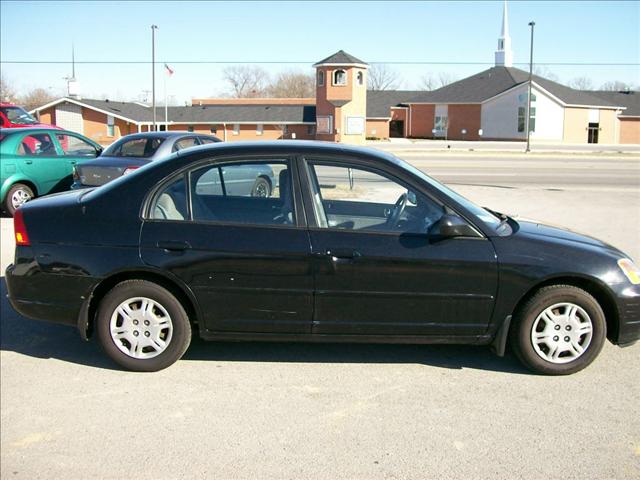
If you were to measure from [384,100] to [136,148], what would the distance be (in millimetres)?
63342

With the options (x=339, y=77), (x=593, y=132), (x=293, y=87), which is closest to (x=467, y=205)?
(x=593, y=132)

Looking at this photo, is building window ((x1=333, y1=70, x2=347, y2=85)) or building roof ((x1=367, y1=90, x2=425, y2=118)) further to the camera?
building roof ((x1=367, y1=90, x2=425, y2=118))

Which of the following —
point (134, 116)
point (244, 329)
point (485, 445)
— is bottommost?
point (485, 445)

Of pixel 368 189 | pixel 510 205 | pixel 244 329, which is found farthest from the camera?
pixel 510 205

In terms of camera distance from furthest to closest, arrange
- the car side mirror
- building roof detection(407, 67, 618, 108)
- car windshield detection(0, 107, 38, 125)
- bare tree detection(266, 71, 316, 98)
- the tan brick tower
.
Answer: bare tree detection(266, 71, 316, 98), building roof detection(407, 67, 618, 108), the tan brick tower, car windshield detection(0, 107, 38, 125), the car side mirror

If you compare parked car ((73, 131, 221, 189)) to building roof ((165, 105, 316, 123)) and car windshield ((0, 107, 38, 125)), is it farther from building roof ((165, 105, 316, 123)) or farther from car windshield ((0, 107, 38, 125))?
building roof ((165, 105, 316, 123))

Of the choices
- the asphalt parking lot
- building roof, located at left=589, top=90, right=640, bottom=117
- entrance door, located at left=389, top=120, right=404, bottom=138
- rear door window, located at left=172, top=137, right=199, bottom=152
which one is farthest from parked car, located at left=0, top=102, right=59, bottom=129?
entrance door, located at left=389, top=120, right=404, bottom=138

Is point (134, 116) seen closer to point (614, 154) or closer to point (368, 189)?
point (614, 154)

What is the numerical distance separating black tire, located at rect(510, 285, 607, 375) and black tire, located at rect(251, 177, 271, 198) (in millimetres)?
2017

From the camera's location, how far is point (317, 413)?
4160 millimetres

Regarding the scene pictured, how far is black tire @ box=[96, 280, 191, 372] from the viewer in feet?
15.5

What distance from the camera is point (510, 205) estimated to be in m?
14.8

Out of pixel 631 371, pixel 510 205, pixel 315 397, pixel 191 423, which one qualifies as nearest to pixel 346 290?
pixel 315 397

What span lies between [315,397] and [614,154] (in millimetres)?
35071
